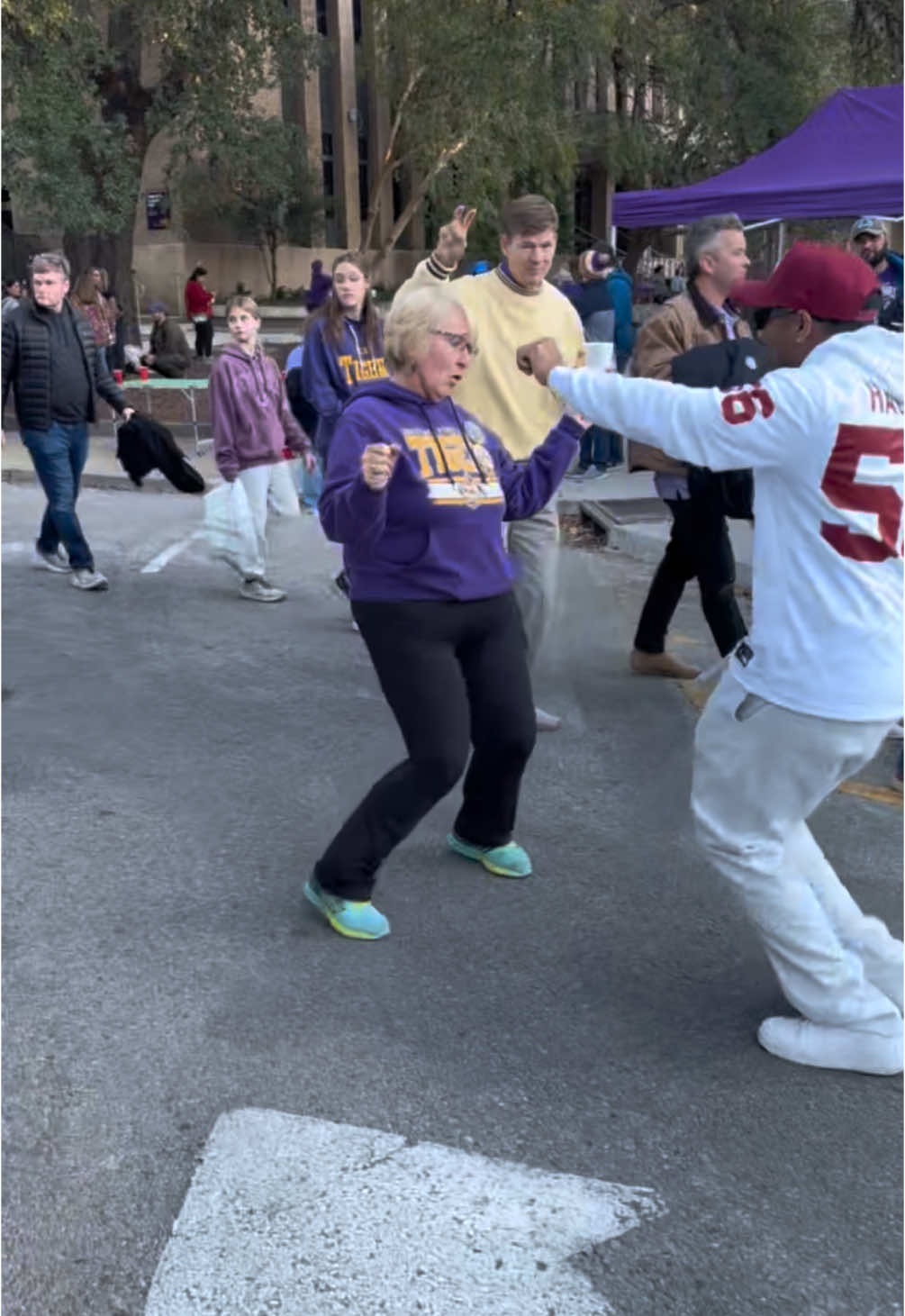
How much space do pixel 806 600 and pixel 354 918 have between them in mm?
1712

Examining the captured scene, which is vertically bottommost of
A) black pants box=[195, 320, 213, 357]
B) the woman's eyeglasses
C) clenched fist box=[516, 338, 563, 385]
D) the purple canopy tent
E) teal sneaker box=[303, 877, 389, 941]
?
teal sneaker box=[303, 877, 389, 941]

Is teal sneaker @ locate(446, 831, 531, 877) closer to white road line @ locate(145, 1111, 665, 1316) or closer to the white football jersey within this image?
white road line @ locate(145, 1111, 665, 1316)

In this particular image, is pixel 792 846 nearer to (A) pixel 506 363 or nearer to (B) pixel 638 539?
(A) pixel 506 363

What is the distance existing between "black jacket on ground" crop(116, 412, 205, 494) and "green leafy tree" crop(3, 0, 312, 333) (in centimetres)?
763

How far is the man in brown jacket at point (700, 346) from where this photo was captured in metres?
5.33

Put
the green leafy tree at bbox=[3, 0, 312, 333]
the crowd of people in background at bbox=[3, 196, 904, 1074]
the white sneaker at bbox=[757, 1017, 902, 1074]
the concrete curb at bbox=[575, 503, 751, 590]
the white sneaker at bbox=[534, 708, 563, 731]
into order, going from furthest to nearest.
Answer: the green leafy tree at bbox=[3, 0, 312, 333], the concrete curb at bbox=[575, 503, 751, 590], the white sneaker at bbox=[534, 708, 563, 731], the white sneaker at bbox=[757, 1017, 902, 1074], the crowd of people in background at bbox=[3, 196, 904, 1074]

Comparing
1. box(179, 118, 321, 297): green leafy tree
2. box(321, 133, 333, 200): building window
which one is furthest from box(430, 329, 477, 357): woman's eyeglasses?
box(321, 133, 333, 200): building window

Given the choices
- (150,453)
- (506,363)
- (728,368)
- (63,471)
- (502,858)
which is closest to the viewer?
(502,858)

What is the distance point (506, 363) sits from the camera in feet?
17.0

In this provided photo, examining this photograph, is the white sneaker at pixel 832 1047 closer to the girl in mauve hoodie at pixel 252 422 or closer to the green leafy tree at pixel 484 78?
the girl in mauve hoodie at pixel 252 422

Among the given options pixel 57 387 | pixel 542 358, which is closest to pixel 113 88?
pixel 57 387

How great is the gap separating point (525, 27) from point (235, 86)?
3.89 m

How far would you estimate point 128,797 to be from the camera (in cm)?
502

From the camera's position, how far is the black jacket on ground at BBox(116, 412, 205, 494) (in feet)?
28.8
